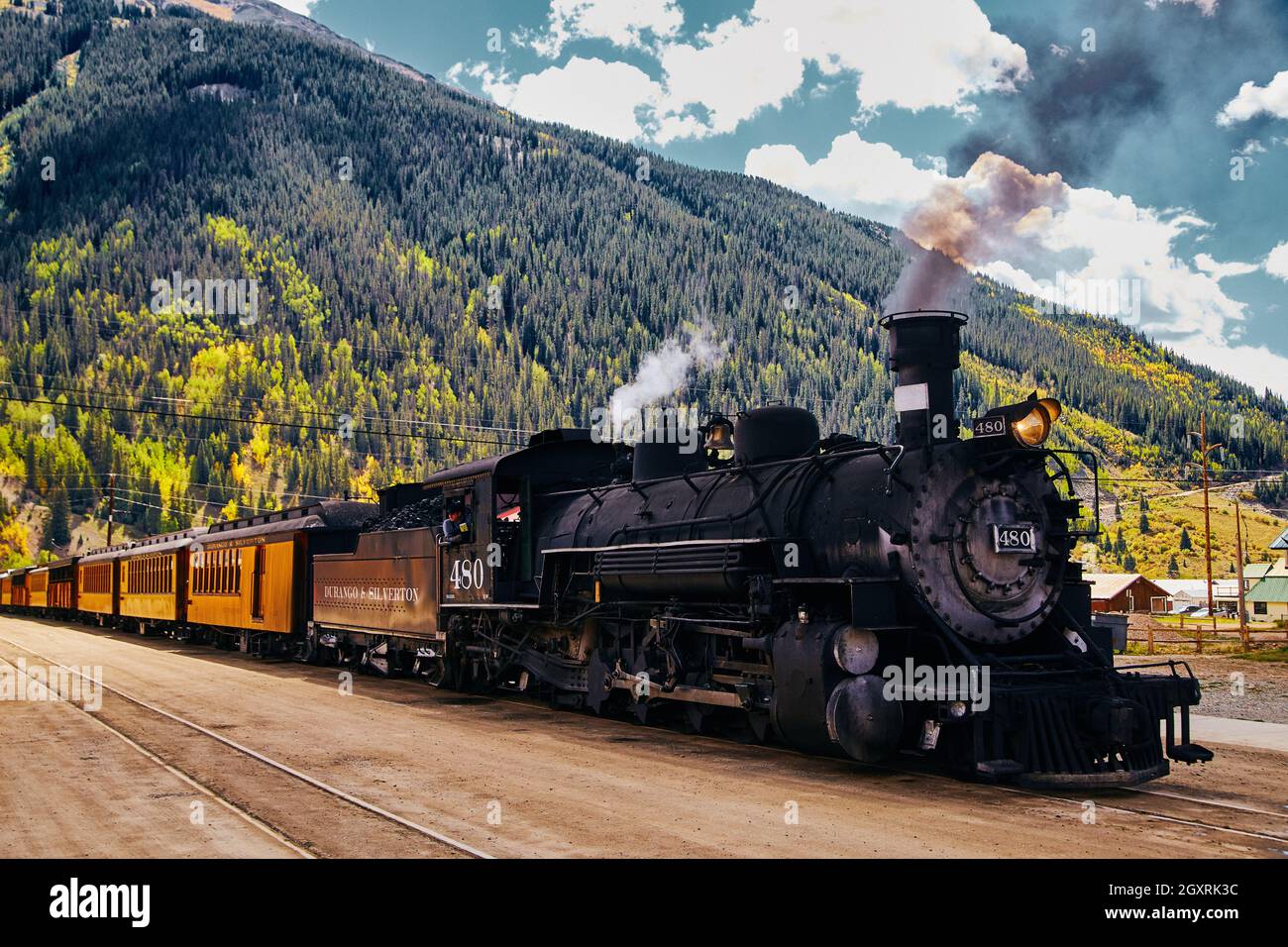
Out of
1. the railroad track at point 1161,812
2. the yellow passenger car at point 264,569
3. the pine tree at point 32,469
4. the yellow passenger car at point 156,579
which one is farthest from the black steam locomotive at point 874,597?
the pine tree at point 32,469

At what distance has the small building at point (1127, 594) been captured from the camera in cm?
8876

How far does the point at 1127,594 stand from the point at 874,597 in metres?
92.2

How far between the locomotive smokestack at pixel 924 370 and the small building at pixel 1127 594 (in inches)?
3086

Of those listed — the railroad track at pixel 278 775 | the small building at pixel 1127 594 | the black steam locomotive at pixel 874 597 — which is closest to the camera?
the railroad track at pixel 278 775

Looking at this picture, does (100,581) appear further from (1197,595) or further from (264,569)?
(1197,595)

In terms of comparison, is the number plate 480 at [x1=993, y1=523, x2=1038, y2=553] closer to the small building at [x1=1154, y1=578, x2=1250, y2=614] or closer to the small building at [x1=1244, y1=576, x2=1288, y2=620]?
the small building at [x1=1244, y1=576, x2=1288, y2=620]

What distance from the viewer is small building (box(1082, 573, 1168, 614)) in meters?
88.8

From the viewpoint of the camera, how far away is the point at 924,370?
10984mm

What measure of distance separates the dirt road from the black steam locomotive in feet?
1.76

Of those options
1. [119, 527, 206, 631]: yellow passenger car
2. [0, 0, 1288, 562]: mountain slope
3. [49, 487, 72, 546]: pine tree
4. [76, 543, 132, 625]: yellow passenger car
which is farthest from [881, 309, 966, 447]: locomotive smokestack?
[49, 487, 72, 546]: pine tree

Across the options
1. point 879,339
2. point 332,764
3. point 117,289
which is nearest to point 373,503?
point 332,764

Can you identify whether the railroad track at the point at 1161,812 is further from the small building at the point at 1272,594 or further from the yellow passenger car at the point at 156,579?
the small building at the point at 1272,594

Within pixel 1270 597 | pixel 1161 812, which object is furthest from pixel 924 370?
pixel 1270 597

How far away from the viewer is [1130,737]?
31.4 feet
